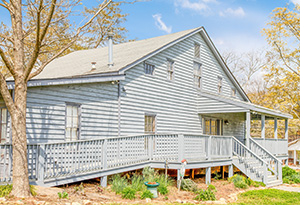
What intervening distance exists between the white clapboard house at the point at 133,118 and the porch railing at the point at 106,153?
30 millimetres

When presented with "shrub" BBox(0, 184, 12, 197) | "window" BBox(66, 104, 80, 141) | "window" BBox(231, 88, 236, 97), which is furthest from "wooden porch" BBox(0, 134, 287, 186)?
"window" BBox(231, 88, 236, 97)

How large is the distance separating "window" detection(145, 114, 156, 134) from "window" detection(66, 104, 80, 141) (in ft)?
13.6

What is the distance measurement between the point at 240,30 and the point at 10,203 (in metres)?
55.1

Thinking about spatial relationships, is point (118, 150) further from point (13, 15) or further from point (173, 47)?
point (173, 47)

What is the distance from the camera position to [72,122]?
12.3 metres

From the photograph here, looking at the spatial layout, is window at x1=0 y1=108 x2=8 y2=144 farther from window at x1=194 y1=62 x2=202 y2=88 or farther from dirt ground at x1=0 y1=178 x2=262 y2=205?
window at x1=194 y1=62 x2=202 y2=88

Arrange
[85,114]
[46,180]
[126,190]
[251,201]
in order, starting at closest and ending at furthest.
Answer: [46,180] < [126,190] < [251,201] < [85,114]

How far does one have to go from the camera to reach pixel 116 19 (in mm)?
35750

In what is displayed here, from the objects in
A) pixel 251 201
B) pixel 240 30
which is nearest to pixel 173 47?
pixel 251 201

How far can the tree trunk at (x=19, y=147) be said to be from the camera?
8180 millimetres

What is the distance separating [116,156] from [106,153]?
656 mm

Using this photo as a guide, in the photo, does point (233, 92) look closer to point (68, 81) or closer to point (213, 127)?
point (213, 127)

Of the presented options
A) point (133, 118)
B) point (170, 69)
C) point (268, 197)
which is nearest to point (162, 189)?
point (268, 197)

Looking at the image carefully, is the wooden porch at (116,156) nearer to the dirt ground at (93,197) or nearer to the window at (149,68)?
the dirt ground at (93,197)
